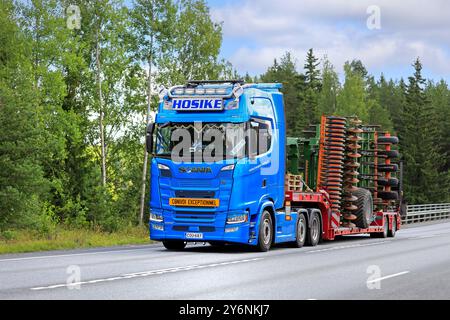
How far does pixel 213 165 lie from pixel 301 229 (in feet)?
17.2

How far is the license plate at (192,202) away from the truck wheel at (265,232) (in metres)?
1.55

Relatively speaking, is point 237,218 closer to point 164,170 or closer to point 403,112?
point 164,170

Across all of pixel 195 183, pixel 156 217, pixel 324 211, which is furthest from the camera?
pixel 324 211

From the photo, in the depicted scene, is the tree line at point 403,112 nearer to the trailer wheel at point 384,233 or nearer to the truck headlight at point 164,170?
the trailer wheel at point 384,233

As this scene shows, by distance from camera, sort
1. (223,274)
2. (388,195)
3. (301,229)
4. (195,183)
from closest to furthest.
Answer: (223,274), (195,183), (301,229), (388,195)

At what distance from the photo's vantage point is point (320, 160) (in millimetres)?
26750

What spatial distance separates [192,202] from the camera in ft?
68.5

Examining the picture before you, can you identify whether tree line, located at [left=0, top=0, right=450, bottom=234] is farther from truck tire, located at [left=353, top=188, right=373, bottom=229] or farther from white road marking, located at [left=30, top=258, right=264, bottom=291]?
white road marking, located at [left=30, top=258, right=264, bottom=291]

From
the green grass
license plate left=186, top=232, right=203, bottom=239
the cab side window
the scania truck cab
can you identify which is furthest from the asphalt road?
the cab side window

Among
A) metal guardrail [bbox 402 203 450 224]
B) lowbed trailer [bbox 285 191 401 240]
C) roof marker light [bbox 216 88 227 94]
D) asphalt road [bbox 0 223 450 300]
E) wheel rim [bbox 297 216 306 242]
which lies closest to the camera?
asphalt road [bbox 0 223 450 300]

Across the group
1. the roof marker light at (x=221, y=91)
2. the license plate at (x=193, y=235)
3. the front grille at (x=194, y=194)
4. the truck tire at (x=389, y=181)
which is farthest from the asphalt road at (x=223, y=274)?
the truck tire at (x=389, y=181)

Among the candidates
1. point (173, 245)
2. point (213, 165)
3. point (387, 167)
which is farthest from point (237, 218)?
point (387, 167)

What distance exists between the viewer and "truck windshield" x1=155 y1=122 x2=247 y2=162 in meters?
20.7

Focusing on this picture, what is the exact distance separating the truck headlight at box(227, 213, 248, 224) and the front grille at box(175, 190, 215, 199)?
2.22ft
